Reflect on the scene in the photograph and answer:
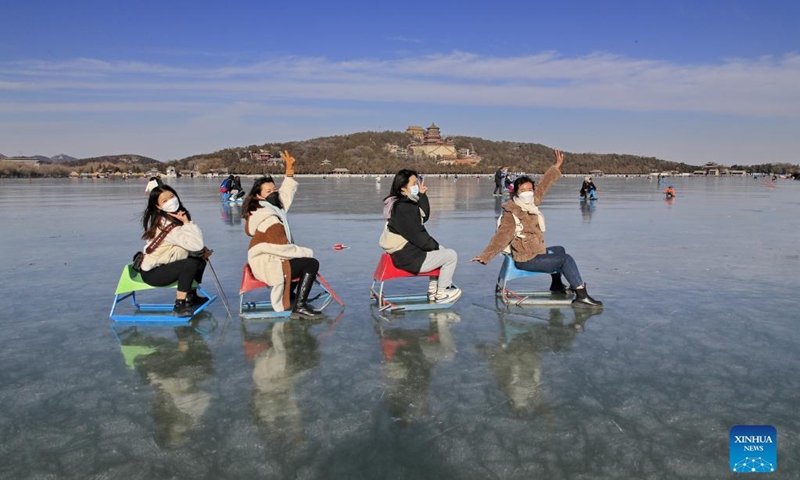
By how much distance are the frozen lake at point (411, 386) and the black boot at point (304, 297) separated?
0.64 feet

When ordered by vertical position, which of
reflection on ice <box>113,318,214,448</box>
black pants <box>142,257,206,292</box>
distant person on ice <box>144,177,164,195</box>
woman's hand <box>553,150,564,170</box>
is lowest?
reflection on ice <box>113,318,214,448</box>

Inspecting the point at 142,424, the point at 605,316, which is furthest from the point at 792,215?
the point at 142,424

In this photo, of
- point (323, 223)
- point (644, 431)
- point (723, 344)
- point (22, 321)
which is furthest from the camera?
point (323, 223)

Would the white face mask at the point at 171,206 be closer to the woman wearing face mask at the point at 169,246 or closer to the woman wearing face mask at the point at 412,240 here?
the woman wearing face mask at the point at 169,246

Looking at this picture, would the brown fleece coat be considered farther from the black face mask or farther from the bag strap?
the bag strap

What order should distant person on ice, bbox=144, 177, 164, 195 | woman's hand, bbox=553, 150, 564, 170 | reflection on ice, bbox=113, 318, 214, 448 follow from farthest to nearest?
woman's hand, bbox=553, 150, 564, 170 < distant person on ice, bbox=144, 177, 164, 195 < reflection on ice, bbox=113, 318, 214, 448

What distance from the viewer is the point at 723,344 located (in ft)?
16.5

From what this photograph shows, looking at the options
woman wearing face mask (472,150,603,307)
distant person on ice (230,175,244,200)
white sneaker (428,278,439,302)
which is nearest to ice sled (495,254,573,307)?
Result: woman wearing face mask (472,150,603,307)

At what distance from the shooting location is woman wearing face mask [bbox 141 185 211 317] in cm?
589

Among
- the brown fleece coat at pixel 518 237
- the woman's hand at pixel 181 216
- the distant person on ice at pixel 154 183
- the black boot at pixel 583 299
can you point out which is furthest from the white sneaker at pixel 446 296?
the distant person on ice at pixel 154 183

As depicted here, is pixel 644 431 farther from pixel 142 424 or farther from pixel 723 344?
pixel 142 424

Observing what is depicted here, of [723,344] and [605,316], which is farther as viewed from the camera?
[605,316]

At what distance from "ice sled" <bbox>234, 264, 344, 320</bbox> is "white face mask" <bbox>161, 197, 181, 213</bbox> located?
3.20ft

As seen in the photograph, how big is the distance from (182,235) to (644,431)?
4682mm
